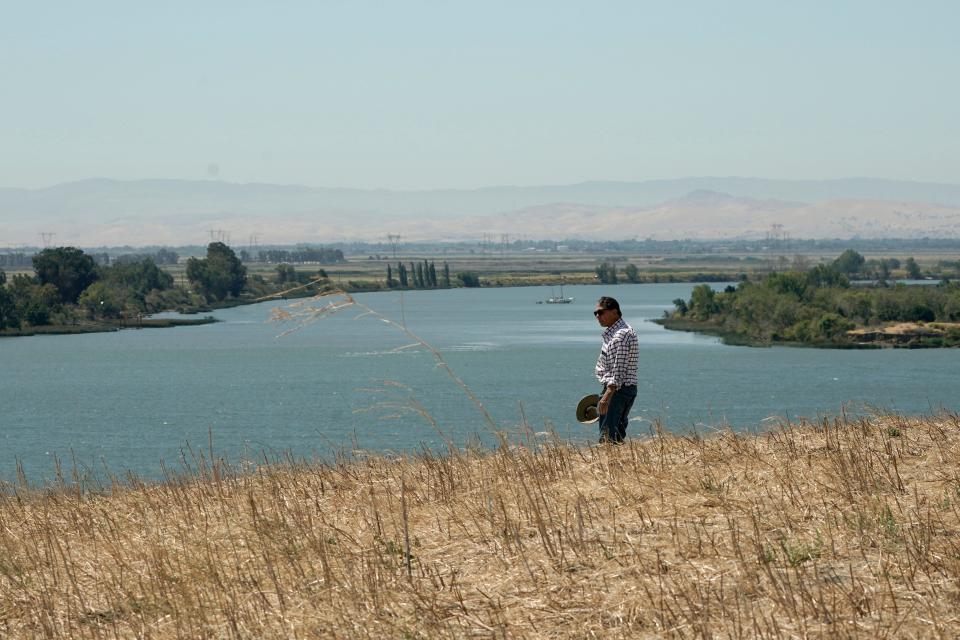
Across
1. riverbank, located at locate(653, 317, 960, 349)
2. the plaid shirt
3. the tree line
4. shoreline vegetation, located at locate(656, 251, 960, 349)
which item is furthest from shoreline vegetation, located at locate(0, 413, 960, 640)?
the tree line

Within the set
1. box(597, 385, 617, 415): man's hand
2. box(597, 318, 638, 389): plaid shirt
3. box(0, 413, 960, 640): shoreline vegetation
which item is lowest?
box(0, 413, 960, 640): shoreline vegetation

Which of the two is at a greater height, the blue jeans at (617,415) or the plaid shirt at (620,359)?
the plaid shirt at (620,359)

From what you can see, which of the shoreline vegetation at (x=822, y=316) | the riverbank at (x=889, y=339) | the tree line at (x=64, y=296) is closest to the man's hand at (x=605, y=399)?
the riverbank at (x=889, y=339)

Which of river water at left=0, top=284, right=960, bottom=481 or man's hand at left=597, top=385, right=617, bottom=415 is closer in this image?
man's hand at left=597, top=385, right=617, bottom=415

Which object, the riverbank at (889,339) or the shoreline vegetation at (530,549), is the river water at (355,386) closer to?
the riverbank at (889,339)

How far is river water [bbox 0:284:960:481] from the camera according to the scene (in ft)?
189

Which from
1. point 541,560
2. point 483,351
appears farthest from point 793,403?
point 541,560

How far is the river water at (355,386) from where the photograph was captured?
189 ft

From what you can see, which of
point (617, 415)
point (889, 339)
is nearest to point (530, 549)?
point (617, 415)

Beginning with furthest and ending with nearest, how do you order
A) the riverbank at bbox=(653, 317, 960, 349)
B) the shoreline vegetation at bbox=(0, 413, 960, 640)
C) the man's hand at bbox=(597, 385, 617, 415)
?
the riverbank at bbox=(653, 317, 960, 349) → the man's hand at bbox=(597, 385, 617, 415) → the shoreline vegetation at bbox=(0, 413, 960, 640)

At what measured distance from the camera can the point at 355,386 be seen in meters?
85.8

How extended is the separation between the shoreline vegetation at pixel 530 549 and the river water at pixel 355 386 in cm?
2379

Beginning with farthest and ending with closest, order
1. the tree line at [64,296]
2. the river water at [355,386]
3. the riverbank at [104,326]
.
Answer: the tree line at [64,296] → the riverbank at [104,326] → the river water at [355,386]

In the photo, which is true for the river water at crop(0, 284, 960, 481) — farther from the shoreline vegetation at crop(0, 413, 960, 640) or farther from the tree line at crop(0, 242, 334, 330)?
the shoreline vegetation at crop(0, 413, 960, 640)
